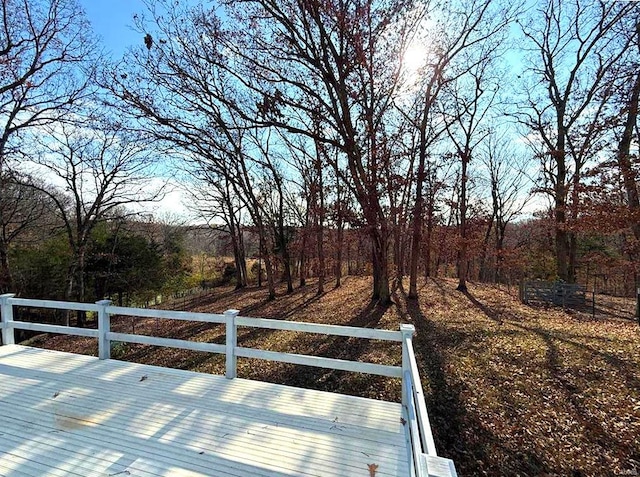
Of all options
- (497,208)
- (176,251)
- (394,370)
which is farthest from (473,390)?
(176,251)

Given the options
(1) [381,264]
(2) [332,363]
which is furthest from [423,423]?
(1) [381,264]

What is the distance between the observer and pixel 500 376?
6.00 meters

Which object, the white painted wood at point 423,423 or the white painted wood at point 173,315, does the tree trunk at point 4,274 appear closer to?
the white painted wood at point 173,315

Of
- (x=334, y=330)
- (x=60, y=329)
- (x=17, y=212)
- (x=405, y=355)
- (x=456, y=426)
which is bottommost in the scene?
(x=456, y=426)

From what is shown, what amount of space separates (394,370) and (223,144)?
13.2 meters

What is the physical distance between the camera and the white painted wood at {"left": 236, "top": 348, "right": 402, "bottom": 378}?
4.13 meters

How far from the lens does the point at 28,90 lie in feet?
35.2

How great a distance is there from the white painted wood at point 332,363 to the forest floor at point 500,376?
148 cm

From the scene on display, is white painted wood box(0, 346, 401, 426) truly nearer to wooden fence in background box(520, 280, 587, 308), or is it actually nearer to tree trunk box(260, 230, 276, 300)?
tree trunk box(260, 230, 276, 300)

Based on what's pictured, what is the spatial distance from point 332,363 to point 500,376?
3.62 meters

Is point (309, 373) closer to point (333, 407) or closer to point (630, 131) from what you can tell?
point (333, 407)

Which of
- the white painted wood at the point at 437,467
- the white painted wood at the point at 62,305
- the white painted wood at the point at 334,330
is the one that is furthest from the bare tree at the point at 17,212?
the white painted wood at the point at 437,467

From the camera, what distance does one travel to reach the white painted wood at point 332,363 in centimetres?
413

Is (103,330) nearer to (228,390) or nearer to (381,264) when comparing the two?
(228,390)
